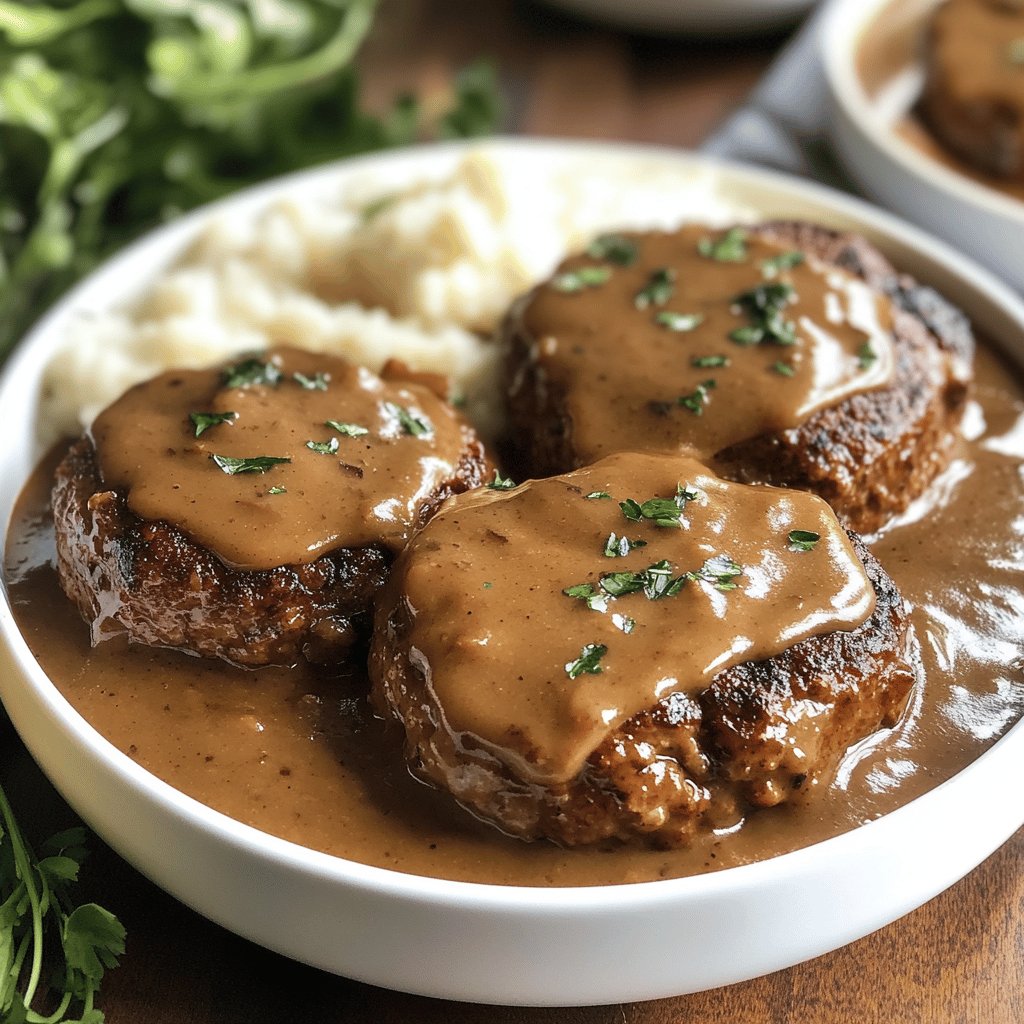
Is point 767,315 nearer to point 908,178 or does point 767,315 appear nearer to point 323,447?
point 323,447

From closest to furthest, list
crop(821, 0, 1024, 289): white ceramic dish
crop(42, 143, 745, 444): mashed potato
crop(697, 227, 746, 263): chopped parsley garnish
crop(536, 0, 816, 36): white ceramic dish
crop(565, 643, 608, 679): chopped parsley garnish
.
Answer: crop(565, 643, 608, 679): chopped parsley garnish
crop(697, 227, 746, 263): chopped parsley garnish
crop(42, 143, 745, 444): mashed potato
crop(821, 0, 1024, 289): white ceramic dish
crop(536, 0, 816, 36): white ceramic dish

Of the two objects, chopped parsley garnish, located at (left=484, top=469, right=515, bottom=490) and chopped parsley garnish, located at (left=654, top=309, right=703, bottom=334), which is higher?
chopped parsley garnish, located at (left=654, top=309, right=703, bottom=334)

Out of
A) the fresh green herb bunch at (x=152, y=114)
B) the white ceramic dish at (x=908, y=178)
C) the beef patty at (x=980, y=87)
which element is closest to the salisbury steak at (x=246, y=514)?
the fresh green herb bunch at (x=152, y=114)

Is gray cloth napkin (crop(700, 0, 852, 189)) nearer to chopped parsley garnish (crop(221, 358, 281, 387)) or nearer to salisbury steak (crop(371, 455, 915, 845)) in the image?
chopped parsley garnish (crop(221, 358, 281, 387))

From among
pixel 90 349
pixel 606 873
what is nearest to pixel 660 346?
pixel 606 873

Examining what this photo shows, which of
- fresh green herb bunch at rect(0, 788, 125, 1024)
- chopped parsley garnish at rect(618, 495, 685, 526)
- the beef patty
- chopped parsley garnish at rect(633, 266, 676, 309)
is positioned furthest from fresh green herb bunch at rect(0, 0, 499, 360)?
chopped parsley garnish at rect(618, 495, 685, 526)

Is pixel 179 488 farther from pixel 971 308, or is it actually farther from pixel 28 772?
pixel 971 308

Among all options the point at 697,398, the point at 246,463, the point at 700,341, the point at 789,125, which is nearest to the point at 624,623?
the point at 697,398
